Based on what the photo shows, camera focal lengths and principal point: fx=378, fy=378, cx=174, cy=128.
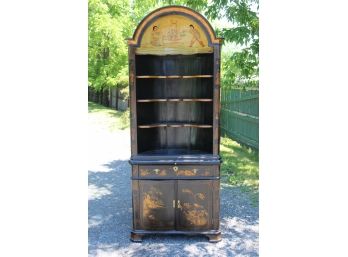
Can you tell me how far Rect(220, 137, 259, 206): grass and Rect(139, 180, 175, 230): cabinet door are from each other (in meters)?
1.54

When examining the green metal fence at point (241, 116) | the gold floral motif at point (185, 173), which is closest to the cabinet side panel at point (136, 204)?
the gold floral motif at point (185, 173)

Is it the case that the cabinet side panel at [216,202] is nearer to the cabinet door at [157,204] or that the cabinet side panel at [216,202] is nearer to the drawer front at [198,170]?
the drawer front at [198,170]

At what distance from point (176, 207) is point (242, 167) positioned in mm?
3054

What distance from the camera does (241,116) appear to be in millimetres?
7609

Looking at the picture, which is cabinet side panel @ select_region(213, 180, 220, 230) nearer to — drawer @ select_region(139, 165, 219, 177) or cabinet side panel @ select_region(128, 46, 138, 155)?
drawer @ select_region(139, 165, 219, 177)

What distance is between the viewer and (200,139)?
150 inches

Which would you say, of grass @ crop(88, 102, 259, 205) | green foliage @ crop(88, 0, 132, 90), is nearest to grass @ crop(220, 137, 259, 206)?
grass @ crop(88, 102, 259, 205)

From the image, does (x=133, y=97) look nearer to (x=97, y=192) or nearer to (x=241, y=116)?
(x=97, y=192)

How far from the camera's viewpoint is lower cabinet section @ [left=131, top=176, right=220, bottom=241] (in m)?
3.37

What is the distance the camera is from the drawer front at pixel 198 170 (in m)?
3.35

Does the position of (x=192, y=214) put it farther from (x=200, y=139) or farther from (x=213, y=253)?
(x=200, y=139)

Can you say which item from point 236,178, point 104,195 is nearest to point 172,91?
point 104,195

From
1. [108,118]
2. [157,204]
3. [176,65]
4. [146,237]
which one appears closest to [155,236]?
[146,237]
